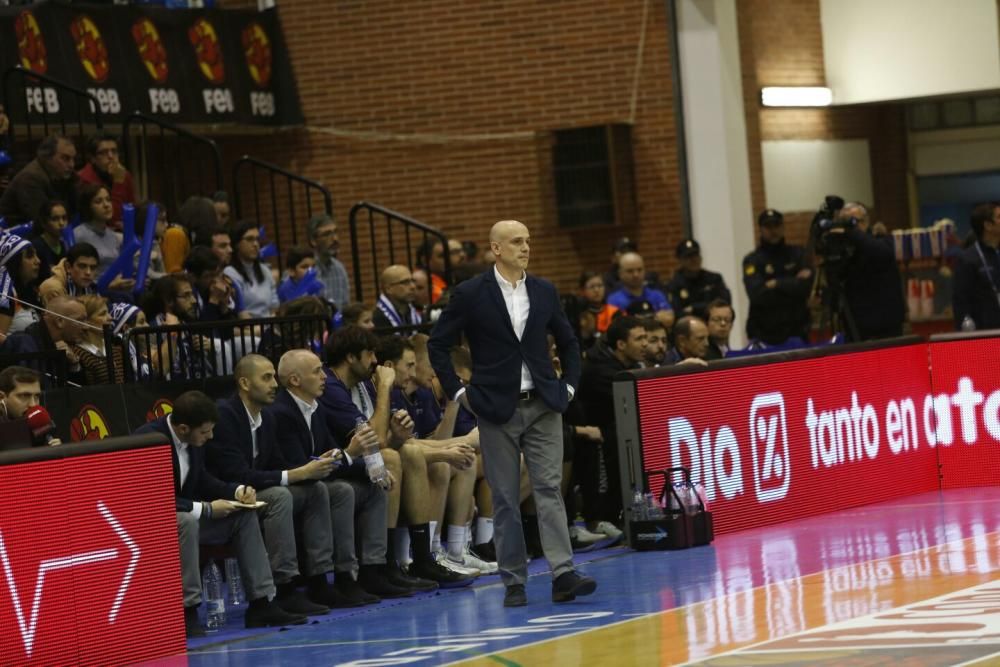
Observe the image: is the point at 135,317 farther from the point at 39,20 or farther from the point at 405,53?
the point at 405,53

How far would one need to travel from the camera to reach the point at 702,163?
1958 centimetres

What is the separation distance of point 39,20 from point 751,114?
7.75m

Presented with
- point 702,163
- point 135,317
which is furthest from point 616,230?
point 135,317

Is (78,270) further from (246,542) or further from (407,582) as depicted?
(407,582)

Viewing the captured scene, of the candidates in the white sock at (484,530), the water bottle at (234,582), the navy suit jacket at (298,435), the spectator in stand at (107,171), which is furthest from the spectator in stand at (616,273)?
the water bottle at (234,582)

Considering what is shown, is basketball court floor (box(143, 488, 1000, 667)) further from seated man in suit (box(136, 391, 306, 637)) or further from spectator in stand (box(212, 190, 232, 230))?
spectator in stand (box(212, 190, 232, 230))

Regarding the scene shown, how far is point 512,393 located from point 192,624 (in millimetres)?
2236

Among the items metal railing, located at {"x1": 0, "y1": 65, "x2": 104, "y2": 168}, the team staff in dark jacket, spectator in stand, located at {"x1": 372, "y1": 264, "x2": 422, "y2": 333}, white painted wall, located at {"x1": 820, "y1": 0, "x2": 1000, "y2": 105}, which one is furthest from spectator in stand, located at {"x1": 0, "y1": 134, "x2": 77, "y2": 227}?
white painted wall, located at {"x1": 820, "y1": 0, "x2": 1000, "y2": 105}

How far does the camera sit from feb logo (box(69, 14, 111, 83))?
59.0 ft

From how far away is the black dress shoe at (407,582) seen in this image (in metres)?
11.1

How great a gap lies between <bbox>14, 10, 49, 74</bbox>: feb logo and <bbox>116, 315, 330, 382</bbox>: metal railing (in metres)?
5.13

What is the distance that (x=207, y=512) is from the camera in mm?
10008

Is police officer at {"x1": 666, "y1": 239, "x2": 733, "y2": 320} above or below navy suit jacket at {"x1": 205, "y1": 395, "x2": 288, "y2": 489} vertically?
above

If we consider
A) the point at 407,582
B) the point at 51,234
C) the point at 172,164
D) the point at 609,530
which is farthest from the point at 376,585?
the point at 172,164
